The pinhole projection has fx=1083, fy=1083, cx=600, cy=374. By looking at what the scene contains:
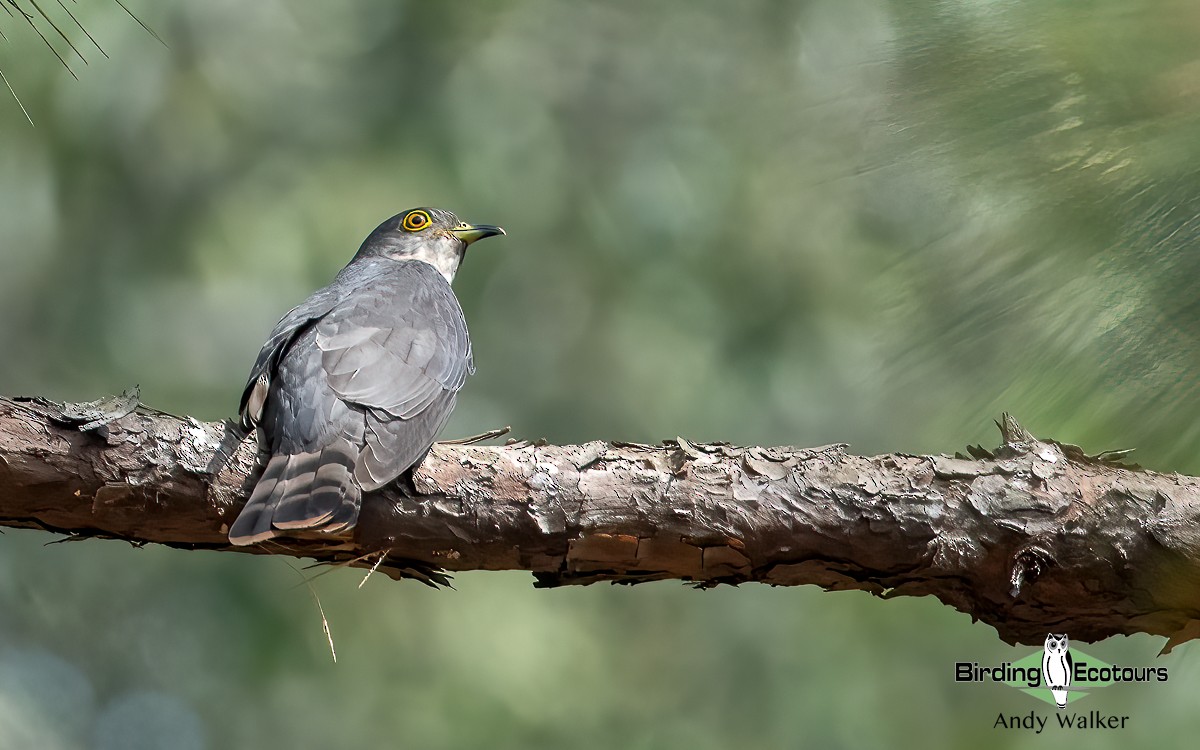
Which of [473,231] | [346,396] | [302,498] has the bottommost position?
[302,498]

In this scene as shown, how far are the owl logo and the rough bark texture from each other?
0.62 ft

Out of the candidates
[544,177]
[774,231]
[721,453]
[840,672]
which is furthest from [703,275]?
[721,453]

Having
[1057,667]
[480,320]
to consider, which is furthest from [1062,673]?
[480,320]

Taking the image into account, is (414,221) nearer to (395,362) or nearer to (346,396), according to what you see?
(395,362)

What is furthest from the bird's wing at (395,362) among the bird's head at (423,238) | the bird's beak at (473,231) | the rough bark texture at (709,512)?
the bird's beak at (473,231)

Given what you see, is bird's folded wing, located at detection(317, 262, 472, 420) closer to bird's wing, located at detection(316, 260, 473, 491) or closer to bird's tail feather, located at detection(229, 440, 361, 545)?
bird's wing, located at detection(316, 260, 473, 491)

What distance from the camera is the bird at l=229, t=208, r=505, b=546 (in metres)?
3.31

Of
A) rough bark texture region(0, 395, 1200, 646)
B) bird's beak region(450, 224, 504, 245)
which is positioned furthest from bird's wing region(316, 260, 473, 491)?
bird's beak region(450, 224, 504, 245)

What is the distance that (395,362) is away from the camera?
13.6 ft

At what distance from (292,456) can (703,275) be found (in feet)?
17.1

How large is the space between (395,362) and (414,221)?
2.24 metres

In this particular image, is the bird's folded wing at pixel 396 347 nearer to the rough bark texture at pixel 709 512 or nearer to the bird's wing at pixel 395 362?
the bird's wing at pixel 395 362

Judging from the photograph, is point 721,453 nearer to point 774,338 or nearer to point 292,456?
point 292,456

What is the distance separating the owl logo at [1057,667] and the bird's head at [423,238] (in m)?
3.80
